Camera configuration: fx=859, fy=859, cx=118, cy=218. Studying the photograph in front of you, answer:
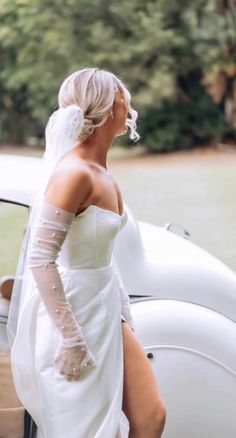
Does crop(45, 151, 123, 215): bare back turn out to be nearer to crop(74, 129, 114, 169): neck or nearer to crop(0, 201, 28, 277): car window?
crop(74, 129, 114, 169): neck

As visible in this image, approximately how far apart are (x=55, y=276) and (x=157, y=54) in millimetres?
19558

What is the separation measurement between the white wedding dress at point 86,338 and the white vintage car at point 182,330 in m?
0.63

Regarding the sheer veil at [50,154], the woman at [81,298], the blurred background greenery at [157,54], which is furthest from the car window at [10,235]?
the blurred background greenery at [157,54]

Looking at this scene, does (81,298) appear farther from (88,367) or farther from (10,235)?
(10,235)

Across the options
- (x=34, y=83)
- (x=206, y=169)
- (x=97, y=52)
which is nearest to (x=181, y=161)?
(x=206, y=169)

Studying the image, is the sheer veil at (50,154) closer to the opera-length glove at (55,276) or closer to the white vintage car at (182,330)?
the opera-length glove at (55,276)

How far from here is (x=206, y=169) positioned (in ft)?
56.1

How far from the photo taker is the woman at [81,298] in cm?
259

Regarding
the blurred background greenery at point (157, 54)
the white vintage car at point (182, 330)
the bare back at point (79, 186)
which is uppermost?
the bare back at point (79, 186)

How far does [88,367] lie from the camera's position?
8.83 feet

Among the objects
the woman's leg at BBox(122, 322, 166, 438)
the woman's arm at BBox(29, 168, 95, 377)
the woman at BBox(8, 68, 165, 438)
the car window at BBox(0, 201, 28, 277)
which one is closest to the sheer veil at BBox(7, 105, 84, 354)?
the woman at BBox(8, 68, 165, 438)

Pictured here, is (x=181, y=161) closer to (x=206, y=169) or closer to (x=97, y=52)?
(x=206, y=169)

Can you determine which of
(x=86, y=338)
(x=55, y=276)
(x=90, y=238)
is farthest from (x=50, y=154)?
(x=86, y=338)

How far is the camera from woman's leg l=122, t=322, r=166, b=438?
2770 millimetres
